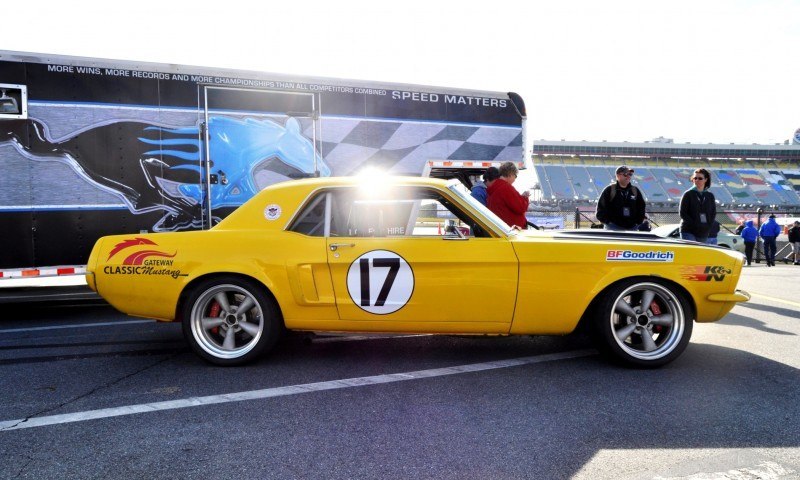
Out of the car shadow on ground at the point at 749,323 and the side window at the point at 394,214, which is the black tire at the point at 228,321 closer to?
the side window at the point at 394,214

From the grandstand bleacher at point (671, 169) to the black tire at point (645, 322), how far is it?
5160 cm

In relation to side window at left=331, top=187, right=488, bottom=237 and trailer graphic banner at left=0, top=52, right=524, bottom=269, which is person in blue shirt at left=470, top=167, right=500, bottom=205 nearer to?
trailer graphic banner at left=0, top=52, right=524, bottom=269

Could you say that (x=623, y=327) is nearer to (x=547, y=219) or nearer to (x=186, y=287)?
(x=186, y=287)

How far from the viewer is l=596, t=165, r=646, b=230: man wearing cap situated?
20.4 feet

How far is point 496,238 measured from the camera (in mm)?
3766

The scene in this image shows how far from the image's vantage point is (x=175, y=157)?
20.9 feet

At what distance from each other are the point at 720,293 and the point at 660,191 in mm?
59151

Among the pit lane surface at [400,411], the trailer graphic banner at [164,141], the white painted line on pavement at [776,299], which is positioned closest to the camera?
the pit lane surface at [400,411]

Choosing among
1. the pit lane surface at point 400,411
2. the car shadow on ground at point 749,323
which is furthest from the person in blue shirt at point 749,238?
the pit lane surface at point 400,411

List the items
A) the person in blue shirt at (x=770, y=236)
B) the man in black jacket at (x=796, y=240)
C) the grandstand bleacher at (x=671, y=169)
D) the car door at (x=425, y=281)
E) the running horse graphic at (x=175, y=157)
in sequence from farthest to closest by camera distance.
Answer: the grandstand bleacher at (x=671, y=169), the man in black jacket at (x=796, y=240), the person in blue shirt at (x=770, y=236), the running horse graphic at (x=175, y=157), the car door at (x=425, y=281)

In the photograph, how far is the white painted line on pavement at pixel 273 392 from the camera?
2908 millimetres

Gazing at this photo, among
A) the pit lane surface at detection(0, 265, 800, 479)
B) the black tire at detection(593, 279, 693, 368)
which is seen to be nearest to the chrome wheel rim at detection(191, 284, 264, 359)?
the pit lane surface at detection(0, 265, 800, 479)

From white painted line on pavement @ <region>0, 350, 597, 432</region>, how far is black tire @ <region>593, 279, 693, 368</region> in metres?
0.42

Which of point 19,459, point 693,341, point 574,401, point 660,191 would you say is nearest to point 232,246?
point 19,459
